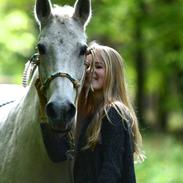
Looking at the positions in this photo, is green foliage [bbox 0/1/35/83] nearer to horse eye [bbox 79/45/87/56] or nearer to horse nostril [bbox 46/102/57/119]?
horse eye [bbox 79/45/87/56]

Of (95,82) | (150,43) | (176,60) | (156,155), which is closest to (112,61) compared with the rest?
(95,82)

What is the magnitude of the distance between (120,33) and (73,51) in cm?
1885

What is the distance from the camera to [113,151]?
4.37 metres

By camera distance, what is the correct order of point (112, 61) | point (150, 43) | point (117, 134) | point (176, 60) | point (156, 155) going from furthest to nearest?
point (150, 43), point (176, 60), point (156, 155), point (112, 61), point (117, 134)

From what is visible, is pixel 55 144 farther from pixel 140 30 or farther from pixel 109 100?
pixel 140 30

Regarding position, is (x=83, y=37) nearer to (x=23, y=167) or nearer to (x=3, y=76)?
(x=23, y=167)

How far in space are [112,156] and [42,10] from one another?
114cm

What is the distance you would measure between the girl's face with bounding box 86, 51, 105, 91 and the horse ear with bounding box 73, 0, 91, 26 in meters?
0.26

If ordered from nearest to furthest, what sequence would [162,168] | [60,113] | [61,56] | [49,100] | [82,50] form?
[60,113] < [49,100] < [61,56] < [82,50] < [162,168]

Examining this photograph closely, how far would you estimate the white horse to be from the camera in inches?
163

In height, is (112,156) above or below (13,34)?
below

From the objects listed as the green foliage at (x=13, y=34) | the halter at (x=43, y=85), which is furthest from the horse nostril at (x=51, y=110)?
the green foliage at (x=13, y=34)

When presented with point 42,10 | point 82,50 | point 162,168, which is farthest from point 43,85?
point 162,168

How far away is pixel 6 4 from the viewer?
2444 cm
